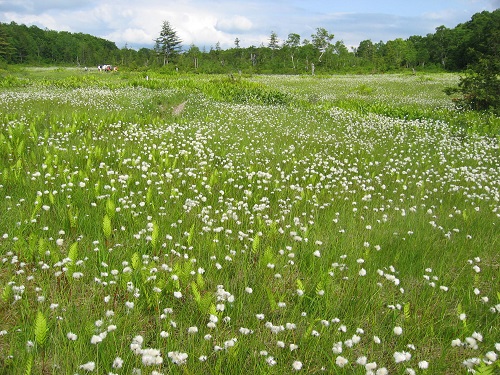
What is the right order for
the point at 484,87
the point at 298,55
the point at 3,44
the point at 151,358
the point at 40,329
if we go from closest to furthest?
the point at 151,358 → the point at 40,329 → the point at 484,87 → the point at 3,44 → the point at 298,55

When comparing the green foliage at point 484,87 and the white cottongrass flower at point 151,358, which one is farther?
the green foliage at point 484,87

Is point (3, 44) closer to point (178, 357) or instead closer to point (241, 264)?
point (241, 264)

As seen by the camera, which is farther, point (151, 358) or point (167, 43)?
point (167, 43)

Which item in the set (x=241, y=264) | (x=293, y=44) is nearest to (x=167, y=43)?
(x=293, y=44)

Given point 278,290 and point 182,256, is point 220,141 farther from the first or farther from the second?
point 278,290

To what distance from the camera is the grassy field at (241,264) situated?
2629mm

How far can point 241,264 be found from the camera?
379 cm

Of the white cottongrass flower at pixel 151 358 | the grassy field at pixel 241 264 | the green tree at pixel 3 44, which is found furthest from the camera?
the green tree at pixel 3 44

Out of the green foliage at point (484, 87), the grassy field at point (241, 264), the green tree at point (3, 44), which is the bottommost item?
the grassy field at point (241, 264)

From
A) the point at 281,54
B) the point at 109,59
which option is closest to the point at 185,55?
the point at 281,54

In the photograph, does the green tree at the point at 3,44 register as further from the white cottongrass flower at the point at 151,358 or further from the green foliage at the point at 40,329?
the white cottongrass flower at the point at 151,358

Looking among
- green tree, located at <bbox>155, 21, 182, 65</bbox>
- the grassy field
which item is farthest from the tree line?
the grassy field

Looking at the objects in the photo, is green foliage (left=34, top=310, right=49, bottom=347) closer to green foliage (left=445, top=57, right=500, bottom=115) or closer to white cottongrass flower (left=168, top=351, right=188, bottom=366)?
white cottongrass flower (left=168, top=351, right=188, bottom=366)

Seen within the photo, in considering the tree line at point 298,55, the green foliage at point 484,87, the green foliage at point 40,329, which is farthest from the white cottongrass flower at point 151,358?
the tree line at point 298,55
